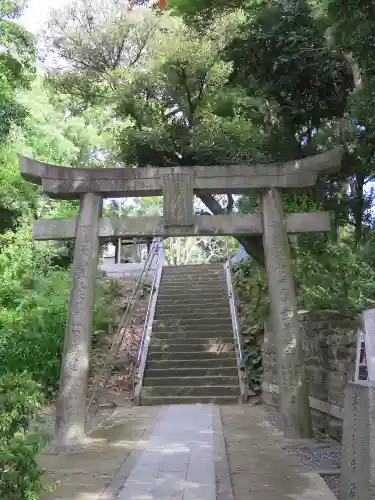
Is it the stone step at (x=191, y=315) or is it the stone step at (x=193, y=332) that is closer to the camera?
the stone step at (x=193, y=332)

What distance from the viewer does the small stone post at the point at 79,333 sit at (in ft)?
21.0

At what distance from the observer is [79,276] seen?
275 inches

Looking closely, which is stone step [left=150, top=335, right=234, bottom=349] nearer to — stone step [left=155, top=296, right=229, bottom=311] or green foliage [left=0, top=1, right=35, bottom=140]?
stone step [left=155, top=296, right=229, bottom=311]

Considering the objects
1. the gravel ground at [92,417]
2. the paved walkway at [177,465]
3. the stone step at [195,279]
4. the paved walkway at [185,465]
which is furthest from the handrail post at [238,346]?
the gravel ground at [92,417]

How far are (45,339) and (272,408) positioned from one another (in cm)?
468

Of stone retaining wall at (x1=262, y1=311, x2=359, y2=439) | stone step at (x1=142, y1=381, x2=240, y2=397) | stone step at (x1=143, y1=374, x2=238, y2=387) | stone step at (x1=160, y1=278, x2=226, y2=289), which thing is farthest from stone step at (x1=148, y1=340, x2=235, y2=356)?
stone retaining wall at (x1=262, y1=311, x2=359, y2=439)

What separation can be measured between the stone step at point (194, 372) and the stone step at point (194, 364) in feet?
0.22

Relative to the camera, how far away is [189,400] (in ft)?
31.6

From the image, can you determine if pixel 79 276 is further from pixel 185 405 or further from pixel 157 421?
pixel 185 405

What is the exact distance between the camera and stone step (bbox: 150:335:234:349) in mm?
11352

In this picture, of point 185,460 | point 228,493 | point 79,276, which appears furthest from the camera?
point 79,276

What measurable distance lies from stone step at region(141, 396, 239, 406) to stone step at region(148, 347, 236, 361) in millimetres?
1208

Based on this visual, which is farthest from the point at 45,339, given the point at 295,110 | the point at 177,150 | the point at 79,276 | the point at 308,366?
the point at 295,110

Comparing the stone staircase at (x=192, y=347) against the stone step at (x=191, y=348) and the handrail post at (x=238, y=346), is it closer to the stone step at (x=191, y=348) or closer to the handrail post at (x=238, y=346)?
the stone step at (x=191, y=348)
